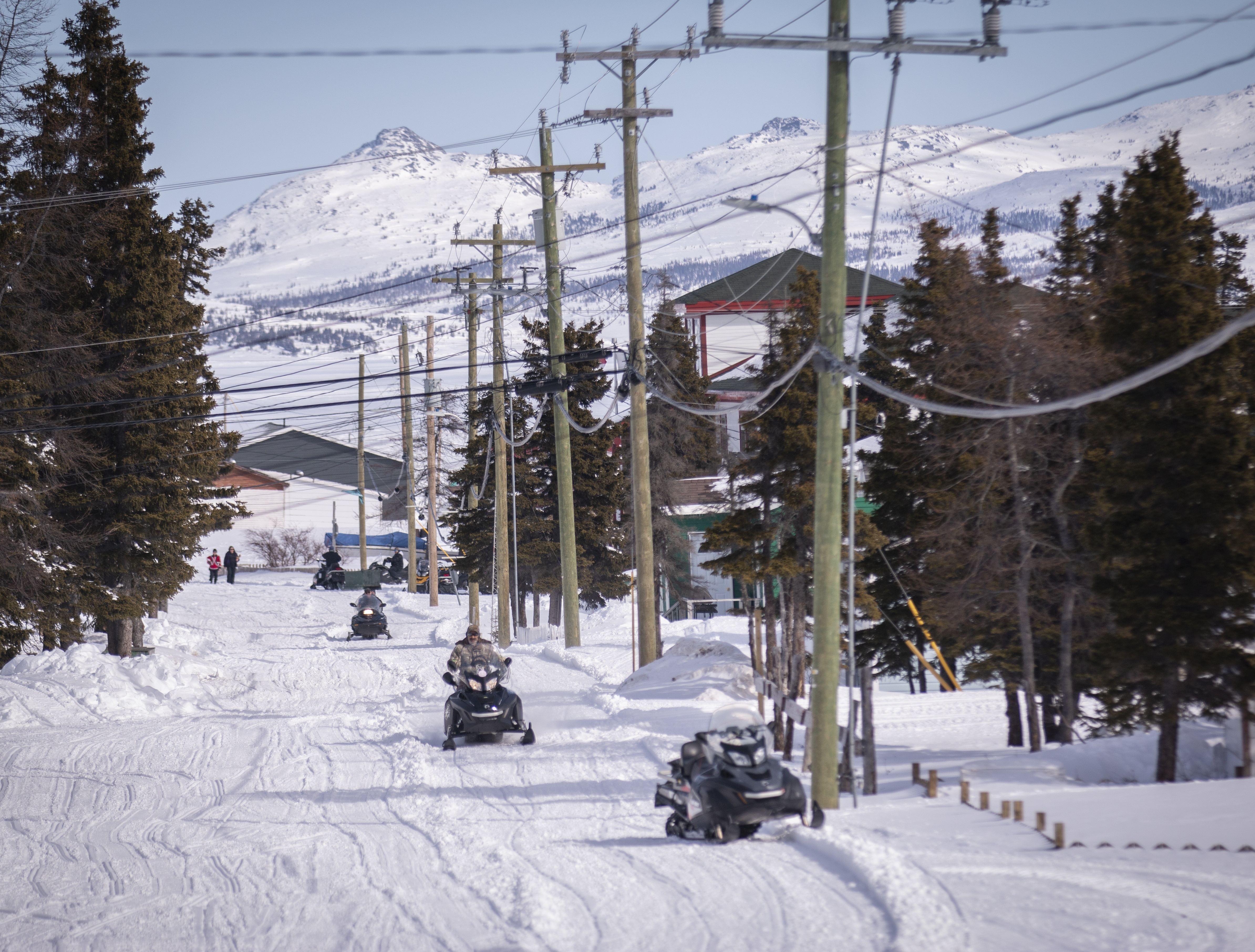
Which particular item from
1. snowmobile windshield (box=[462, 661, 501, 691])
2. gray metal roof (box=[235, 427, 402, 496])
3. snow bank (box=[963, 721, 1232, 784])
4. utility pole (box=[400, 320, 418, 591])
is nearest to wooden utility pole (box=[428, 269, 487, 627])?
utility pole (box=[400, 320, 418, 591])

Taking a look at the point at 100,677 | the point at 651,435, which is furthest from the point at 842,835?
the point at 651,435

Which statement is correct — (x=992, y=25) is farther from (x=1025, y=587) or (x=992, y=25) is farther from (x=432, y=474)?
(x=432, y=474)

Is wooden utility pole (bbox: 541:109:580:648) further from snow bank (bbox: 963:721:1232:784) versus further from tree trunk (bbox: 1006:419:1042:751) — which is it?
snow bank (bbox: 963:721:1232:784)

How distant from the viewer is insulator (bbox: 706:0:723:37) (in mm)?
12508

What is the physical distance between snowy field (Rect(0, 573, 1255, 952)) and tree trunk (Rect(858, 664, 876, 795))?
468 millimetres

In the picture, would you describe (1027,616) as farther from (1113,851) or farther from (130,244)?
(130,244)

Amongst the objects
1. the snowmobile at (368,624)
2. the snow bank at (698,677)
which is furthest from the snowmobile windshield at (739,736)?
the snowmobile at (368,624)

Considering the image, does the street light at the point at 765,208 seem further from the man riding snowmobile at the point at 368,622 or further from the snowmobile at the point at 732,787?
the man riding snowmobile at the point at 368,622

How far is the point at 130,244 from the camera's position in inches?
1094

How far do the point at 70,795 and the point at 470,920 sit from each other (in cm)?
811

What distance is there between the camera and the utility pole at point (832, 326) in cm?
1216

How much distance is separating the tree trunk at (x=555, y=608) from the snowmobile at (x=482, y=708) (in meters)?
28.3

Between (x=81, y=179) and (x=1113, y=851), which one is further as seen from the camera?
(x=81, y=179)

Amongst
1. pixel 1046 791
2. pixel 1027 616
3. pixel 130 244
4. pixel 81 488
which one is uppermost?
pixel 130 244
